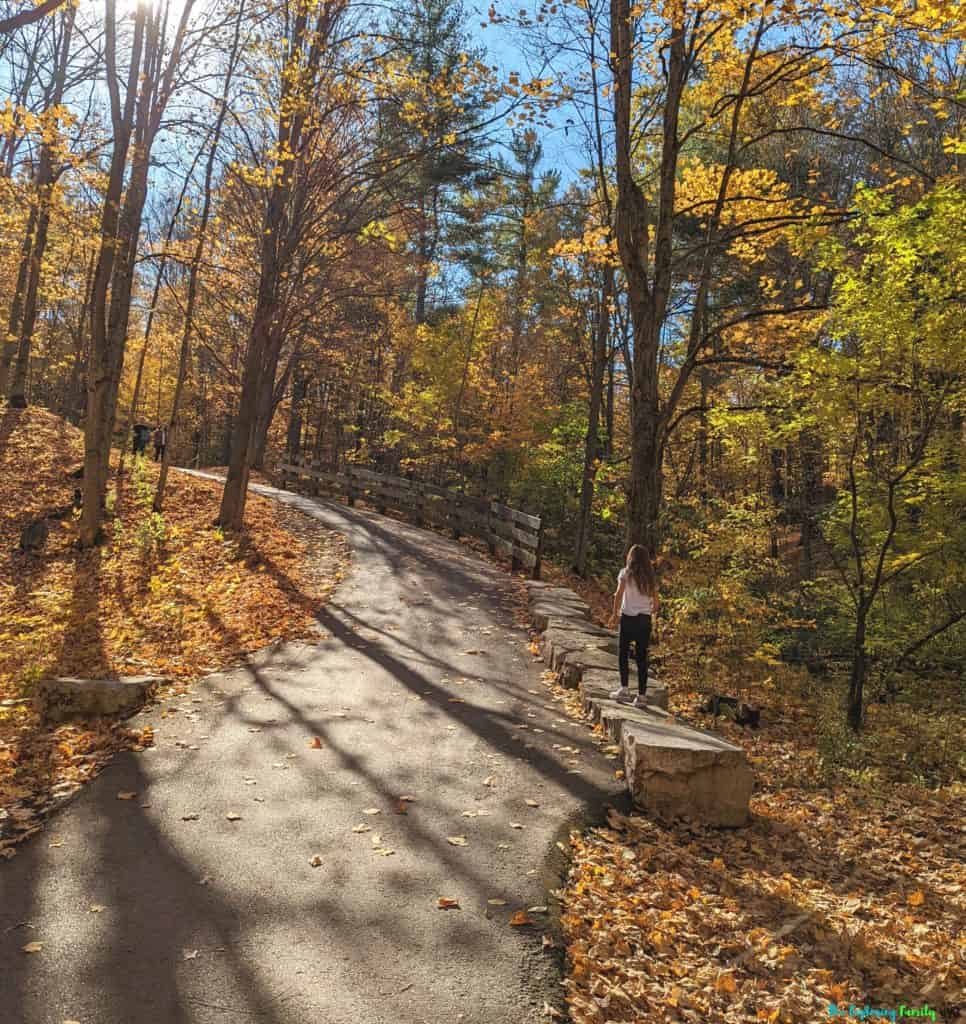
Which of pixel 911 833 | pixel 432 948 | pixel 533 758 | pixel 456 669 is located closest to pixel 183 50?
pixel 456 669

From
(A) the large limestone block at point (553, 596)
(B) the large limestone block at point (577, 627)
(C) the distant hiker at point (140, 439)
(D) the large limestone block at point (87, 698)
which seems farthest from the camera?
(C) the distant hiker at point (140, 439)

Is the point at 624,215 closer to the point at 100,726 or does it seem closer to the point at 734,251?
the point at 734,251

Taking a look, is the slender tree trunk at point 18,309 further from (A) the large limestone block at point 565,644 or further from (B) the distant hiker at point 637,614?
(B) the distant hiker at point 637,614

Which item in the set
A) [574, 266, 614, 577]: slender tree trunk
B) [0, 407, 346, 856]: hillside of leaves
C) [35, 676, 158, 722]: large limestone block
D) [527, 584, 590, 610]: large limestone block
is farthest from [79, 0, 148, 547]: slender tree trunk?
[574, 266, 614, 577]: slender tree trunk

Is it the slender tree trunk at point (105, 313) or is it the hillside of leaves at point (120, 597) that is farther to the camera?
the slender tree trunk at point (105, 313)

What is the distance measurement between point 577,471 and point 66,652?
12334 millimetres

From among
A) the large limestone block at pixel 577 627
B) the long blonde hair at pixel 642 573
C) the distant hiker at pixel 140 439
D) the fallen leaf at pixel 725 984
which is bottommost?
the fallen leaf at pixel 725 984

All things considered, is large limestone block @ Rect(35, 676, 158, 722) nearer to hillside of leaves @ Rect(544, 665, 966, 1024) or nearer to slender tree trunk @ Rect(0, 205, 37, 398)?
→ hillside of leaves @ Rect(544, 665, 966, 1024)

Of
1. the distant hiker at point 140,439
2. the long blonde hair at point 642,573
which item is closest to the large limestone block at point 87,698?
the long blonde hair at point 642,573

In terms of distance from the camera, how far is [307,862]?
166 inches

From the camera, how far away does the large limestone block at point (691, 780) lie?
17.3 feet

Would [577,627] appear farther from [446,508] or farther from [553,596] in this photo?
[446,508]

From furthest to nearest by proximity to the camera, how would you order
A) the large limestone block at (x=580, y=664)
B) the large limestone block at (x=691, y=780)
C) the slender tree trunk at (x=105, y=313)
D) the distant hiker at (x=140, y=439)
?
1. the distant hiker at (x=140, y=439)
2. the slender tree trunk at (x=105, y=313)
3. the large limestone block at (x=580, y=664)
4. the large limestone block at (x=691, y=780)

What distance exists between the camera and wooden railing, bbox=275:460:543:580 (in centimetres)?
1477
